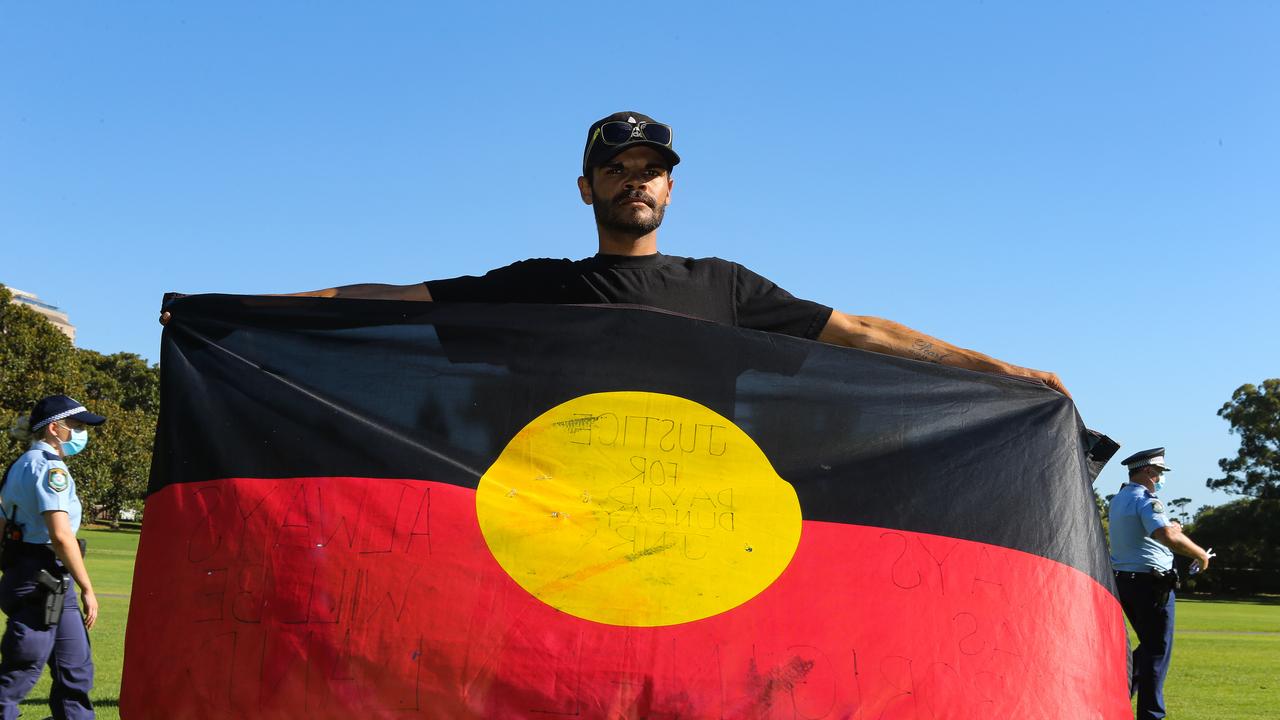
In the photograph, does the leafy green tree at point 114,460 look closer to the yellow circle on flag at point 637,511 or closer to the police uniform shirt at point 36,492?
the police uniform shirt at point 36,492

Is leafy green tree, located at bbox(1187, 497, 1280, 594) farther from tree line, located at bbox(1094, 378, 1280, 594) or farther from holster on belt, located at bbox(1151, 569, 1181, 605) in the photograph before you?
holster on belt, located at bbox(1151, 569, 1181, 605)

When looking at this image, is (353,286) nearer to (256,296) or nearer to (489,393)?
(256,296)

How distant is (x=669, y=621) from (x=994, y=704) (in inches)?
43.2

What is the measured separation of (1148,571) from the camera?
363 inches

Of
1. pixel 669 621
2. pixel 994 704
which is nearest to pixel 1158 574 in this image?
pixel 994 704

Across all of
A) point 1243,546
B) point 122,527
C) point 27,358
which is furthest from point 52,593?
point 122,527

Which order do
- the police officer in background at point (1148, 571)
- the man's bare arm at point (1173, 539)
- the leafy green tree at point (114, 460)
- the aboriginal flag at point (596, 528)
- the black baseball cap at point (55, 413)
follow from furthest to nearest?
1. the leafy green tree at point (114, 460)
2. the man's bare arm at point (1173, 539)
3. the police officer in background at point (1148, 571)
4. the black baseball cap at point (55, 413)
5. the aboriginal flag at point (596, 528)

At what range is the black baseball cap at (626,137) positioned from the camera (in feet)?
13.5

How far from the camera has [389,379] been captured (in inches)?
164

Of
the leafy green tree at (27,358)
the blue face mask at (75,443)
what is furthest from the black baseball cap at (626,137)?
the leafy green tree at (27,358)

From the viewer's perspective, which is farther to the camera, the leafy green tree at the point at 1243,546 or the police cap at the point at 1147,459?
the leafy green tree at the point at 1243,546

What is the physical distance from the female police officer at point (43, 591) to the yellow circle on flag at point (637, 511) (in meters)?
3.59

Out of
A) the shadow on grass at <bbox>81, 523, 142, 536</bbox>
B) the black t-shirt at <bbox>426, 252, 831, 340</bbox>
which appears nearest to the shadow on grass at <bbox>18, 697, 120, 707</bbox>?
the black t-shirt at <bbox>426, 252, 831, 340</bbox>

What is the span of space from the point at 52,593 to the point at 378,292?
3.41 m
